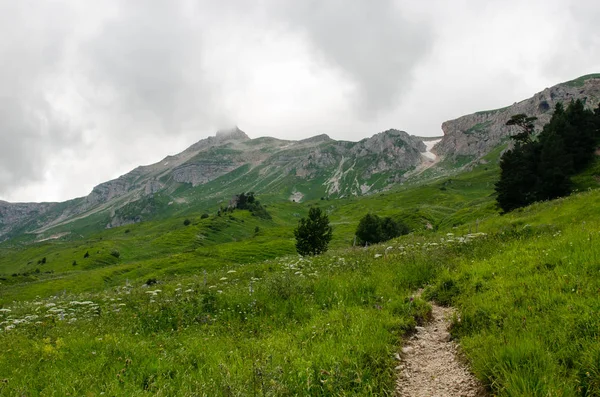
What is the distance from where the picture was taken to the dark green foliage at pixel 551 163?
4581 centimetres

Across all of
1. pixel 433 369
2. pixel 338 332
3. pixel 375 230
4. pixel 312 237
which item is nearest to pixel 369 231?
pixel 375 230

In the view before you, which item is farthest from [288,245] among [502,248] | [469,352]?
[469,352]

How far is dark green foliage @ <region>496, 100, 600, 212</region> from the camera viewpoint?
4581cm

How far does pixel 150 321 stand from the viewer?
12.1 m

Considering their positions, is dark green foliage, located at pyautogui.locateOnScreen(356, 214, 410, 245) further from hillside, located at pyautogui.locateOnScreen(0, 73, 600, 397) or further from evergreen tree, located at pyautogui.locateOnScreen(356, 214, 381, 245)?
hillside, located at pyautogui.locateOnScreen(0, 73, 600, 397)

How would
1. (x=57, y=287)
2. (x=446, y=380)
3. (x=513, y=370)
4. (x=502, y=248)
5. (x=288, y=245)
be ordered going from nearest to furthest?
(x=513, y=370), (x=446, y=380), (x=502, y=248), (x=57, y=287), (x=288, y=245)

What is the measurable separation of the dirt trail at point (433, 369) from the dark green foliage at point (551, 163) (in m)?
45.5

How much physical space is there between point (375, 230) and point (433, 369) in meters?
79.6

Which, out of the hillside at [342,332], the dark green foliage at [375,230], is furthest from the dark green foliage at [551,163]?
the hillside at [342,332]

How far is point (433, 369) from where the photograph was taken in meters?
7.20

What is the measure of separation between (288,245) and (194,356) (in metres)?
108

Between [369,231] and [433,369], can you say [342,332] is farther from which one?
[369,231]

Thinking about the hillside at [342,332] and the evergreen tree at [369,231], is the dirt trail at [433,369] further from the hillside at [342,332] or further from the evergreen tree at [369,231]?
the evergreen tree at [369,231]

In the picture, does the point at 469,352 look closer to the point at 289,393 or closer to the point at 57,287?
the point at 289,393
